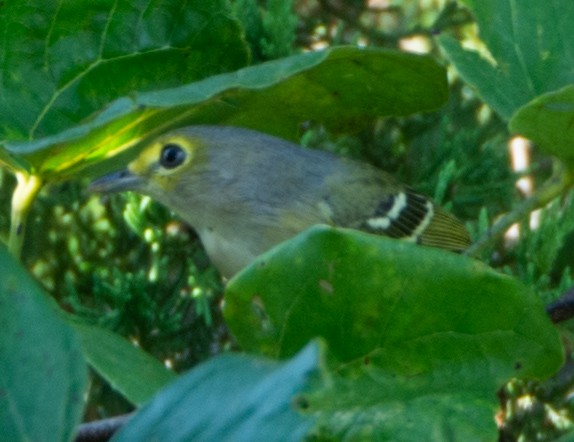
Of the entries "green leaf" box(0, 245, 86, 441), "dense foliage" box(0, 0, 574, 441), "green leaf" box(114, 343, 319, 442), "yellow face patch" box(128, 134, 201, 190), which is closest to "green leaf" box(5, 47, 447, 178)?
"dense foliage" box(0, 0, 574, 441)

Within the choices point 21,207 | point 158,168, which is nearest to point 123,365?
point 21,207

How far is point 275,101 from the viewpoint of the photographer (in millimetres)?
1770

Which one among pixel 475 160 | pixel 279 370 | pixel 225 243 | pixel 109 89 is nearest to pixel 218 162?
pixel 225 243

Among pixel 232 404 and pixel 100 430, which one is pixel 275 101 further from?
pixel 232 404

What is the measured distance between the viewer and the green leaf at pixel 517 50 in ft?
5.05

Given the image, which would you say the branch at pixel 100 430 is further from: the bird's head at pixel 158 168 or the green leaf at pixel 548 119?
the bird's head at pixel 158 168

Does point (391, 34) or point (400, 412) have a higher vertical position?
point (400, 412)

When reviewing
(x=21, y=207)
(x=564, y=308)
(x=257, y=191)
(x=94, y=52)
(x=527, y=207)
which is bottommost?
(x=257, y=191)

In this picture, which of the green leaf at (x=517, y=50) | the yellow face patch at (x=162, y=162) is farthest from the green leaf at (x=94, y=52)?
the yellow face patch at (x=162, y=162)

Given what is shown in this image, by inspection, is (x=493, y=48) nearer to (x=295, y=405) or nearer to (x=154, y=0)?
(x=154, y=0)

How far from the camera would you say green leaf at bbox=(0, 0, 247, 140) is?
1613 mm

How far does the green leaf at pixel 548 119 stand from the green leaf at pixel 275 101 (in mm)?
205

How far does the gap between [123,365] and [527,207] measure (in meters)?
0.74

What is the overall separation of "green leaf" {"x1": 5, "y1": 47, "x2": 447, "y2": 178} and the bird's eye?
2.14 ft
